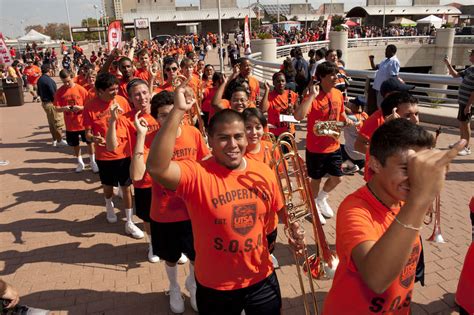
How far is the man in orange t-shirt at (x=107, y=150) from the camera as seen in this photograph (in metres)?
5.30

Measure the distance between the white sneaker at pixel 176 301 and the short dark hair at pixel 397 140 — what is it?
270 cm

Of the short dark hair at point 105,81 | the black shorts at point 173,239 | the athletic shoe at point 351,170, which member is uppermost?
the short dark hair at point 105,81

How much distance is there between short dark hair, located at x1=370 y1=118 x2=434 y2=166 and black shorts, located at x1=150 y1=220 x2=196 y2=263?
218 centimetres

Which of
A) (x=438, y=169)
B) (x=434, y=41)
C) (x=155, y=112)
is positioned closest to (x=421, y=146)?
(x=438, y=169)

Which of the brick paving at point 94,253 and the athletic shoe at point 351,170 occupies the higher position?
the athletic shoe at point 351,170

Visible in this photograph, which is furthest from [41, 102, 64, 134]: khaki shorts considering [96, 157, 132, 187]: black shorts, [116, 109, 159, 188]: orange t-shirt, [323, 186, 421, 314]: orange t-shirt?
[323, 186, 421, 314]: orange t-shirt

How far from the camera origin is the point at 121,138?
5.12 meters

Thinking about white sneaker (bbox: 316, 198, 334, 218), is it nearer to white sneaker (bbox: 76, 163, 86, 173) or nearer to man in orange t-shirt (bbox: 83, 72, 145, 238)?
man in orange t-shirt (bbox: 83, 72, 145, 238)

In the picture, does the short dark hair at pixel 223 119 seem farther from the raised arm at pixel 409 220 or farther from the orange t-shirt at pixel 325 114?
the orange t-shirt at pixel 325 114

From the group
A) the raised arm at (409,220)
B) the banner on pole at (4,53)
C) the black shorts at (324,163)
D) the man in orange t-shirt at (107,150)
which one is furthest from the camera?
the banner on pole at (4,53)

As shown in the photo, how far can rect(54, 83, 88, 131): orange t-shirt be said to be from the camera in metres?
7.72

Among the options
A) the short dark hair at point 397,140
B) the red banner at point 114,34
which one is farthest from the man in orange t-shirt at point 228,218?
the red banner at point 114,34

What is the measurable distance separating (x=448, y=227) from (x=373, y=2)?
91840 mm

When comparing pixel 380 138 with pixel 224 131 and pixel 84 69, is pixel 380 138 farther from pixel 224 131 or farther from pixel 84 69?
pixel 84 69
